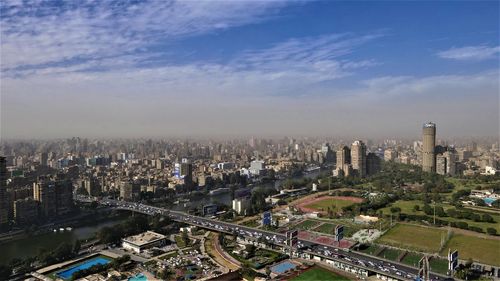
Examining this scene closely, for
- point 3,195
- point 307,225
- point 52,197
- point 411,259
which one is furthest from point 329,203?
point 3,195

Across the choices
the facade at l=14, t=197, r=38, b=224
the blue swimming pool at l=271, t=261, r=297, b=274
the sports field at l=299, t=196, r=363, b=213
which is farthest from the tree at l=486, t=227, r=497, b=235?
the facade at l=14, t=197, r=38, b=224

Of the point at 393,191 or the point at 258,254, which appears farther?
the point at 393,191

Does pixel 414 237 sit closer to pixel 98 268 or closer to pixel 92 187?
pixel 98 268

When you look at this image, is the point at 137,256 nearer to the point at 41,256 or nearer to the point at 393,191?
the point at 41,256

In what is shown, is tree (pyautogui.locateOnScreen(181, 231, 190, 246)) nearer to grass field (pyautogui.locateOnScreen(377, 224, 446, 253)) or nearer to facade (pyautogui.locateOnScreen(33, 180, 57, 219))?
grass field (pyautogui.locateOnScreen(377, 224, 446, 253))

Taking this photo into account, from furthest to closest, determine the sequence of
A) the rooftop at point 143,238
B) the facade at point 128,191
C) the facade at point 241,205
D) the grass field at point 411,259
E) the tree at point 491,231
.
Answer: the facade at point 128,191 → the facade at point 241,205 → the tree at point 491,231 → the rooftop at point 143,238 → the grass field at point 411,259

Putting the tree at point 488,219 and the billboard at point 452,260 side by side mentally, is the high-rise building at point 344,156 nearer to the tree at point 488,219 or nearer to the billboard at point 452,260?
the tree at point 488,219

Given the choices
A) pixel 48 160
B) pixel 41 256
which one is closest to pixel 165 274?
pixel 41 256

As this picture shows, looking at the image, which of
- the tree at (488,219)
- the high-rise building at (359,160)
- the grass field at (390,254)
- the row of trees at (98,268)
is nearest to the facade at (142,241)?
the row of trees at (98,268)
